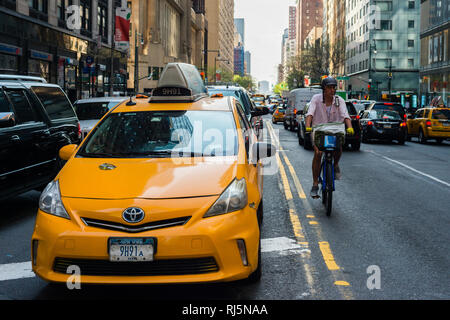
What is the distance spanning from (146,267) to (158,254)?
0.49 feet

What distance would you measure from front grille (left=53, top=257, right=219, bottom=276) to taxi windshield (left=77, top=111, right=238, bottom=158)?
1.43 meters

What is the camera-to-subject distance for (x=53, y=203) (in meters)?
4.78

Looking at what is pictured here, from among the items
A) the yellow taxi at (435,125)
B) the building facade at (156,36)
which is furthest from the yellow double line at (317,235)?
the building facade at (156,36)

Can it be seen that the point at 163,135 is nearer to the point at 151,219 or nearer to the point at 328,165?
the point at 151,219

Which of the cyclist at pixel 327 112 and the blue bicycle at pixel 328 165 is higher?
the cyclist at pixel 327 112

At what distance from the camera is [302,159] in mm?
17125

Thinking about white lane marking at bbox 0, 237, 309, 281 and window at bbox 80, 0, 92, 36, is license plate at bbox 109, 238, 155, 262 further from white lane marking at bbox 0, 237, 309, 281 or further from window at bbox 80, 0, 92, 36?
window at bbox 80, 0, 92, 36

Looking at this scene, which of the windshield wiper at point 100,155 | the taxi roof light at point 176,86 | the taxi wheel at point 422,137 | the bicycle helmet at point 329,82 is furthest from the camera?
the taxi wheel at point 422,137

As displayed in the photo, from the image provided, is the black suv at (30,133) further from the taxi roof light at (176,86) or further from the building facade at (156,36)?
the building facade at (156,36)

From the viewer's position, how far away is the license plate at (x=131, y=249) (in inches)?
171

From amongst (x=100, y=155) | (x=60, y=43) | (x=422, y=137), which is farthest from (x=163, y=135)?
(x=60, y=43)

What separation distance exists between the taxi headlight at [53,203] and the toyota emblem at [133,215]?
1.60 ft
